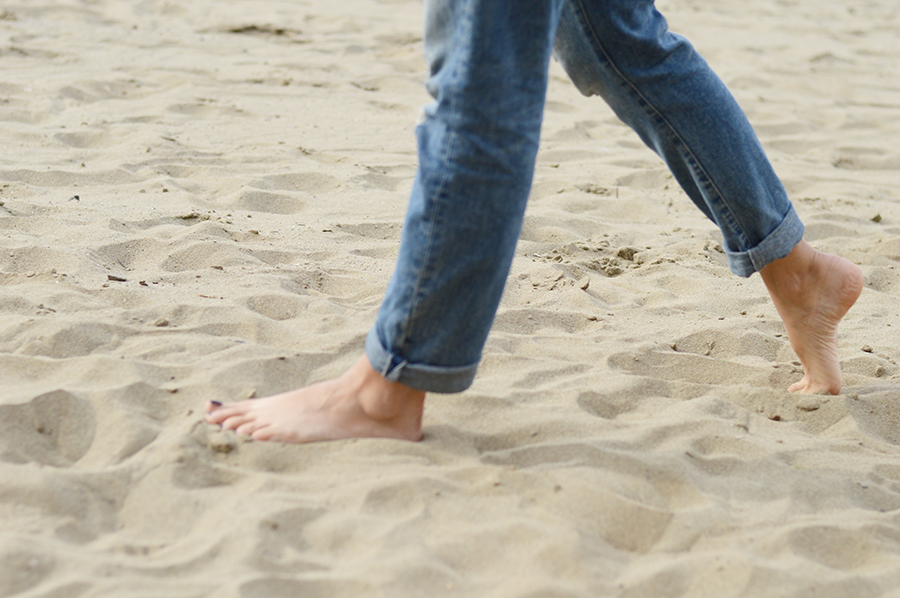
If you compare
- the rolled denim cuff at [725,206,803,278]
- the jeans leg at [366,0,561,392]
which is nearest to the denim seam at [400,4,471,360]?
the jeans leg at [366,0,561,392]

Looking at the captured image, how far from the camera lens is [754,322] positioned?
2246 mm

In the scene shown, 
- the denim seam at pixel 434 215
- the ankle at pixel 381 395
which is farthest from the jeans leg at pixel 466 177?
the ankle at pixel 381 395

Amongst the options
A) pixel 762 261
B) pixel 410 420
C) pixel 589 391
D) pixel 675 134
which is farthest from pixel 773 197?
pixel 410 420

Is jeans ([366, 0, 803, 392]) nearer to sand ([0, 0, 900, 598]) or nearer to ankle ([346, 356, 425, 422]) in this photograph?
ankle ([346, 356, 425, 422])

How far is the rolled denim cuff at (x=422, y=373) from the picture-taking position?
1330 millimetres

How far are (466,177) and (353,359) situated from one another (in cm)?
70

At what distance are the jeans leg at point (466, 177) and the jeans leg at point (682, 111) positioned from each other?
35 cm

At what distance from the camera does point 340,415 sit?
1486 mm

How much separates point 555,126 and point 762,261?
8.44ft

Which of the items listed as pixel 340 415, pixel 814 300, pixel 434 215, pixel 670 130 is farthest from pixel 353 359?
pixel 814 300

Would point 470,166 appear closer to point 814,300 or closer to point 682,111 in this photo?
point 682,111

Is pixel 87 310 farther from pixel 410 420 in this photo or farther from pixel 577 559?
pixel 577 559

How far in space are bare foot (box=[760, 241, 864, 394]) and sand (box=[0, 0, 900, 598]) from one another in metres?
0.07

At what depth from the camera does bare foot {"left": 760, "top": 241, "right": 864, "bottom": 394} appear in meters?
1.77
